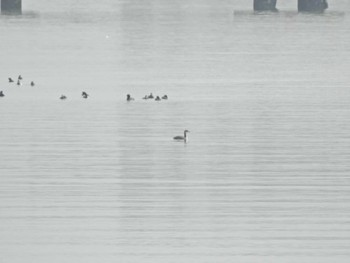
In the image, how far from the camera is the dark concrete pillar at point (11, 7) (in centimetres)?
12581

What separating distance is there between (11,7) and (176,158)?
8848 cm

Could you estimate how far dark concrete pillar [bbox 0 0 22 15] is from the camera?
413 feet

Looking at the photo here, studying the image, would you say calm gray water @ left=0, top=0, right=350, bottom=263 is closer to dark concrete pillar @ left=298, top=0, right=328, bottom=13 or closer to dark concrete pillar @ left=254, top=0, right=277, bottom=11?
dark concrete pillar @ left=298, top=0, right=328, bottom=13

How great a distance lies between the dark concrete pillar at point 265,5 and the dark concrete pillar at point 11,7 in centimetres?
1486

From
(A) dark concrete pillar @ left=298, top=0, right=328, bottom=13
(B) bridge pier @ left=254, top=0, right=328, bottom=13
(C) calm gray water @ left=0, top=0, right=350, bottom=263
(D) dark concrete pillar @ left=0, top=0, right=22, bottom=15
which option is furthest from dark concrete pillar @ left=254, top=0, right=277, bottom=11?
(C) calm gray water @ left=0, top=0, right=350, bottom=263

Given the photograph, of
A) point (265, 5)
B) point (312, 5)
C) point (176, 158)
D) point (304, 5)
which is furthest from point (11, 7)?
point (176, 158)

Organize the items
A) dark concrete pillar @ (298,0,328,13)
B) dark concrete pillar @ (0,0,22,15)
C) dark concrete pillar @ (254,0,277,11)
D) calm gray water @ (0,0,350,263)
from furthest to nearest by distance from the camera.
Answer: dark concrete pillar @ (0,0,22,15)
dark concrete pillar @ (254,0,277,11)
dark concrete pillar @ (298,0,328,13)
calm gray water @ (0,0,350,263)

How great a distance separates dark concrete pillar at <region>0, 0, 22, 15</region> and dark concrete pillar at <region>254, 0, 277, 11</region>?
14860 mm

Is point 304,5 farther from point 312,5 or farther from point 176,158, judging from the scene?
point 176,158

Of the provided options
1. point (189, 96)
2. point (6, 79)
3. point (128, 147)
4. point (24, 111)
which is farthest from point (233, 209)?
point (6, 79)

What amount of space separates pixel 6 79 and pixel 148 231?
1287 inches

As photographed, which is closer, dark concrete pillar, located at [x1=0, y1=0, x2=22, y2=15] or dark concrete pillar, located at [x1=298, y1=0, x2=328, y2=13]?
dark concrete pillar, located at [x1=298, y1=0, x2=328, y2=13]

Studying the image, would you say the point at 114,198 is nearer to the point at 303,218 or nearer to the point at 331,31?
the point at 303,218

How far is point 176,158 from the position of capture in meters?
39.6
